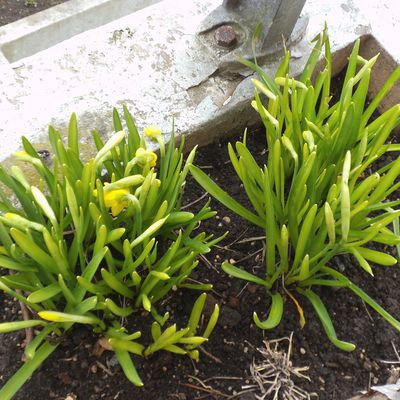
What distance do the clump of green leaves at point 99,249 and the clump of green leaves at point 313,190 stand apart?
0.41ft

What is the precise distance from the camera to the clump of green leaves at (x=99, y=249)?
1.10 m

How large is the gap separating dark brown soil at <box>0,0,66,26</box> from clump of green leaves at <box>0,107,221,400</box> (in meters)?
1.35

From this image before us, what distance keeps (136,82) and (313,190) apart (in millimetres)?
600

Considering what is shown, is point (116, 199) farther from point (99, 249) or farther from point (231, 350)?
point (231, 350)

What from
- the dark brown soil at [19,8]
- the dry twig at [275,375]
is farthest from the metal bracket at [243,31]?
the dark brown soil at [19,8]

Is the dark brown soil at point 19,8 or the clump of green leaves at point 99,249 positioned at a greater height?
the dark brown soil at point 19,8

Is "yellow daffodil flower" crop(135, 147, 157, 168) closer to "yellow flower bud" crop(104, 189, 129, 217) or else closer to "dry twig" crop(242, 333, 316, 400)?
"yellow flower bud" crop(104, 189, 129, 217)

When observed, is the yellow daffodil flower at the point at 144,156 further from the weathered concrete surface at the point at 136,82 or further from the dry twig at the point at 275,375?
the dry twig at the point at 275,375

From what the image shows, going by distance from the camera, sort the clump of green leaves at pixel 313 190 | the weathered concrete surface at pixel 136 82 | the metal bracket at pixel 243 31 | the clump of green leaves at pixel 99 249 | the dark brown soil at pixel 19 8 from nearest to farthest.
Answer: the clump of green leaves at pixel 99 249 → the clump of green leaves at pixel 313 190 → the weathered concrete surface at pixel 136 82 → the metal bracket at pixel 243 31 → the dark brown soil at pixel 19 8

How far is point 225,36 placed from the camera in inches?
66.1

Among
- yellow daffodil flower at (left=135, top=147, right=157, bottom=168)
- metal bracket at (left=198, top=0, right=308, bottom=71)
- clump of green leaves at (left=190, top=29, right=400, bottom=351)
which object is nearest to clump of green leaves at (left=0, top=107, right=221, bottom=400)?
yellow daffodil flower at (left=135, top=147, right=157, bottom=168)

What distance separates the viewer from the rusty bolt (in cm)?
168

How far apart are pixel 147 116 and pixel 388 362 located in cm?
85

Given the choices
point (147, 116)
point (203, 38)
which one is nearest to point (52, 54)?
point (147, 116)
